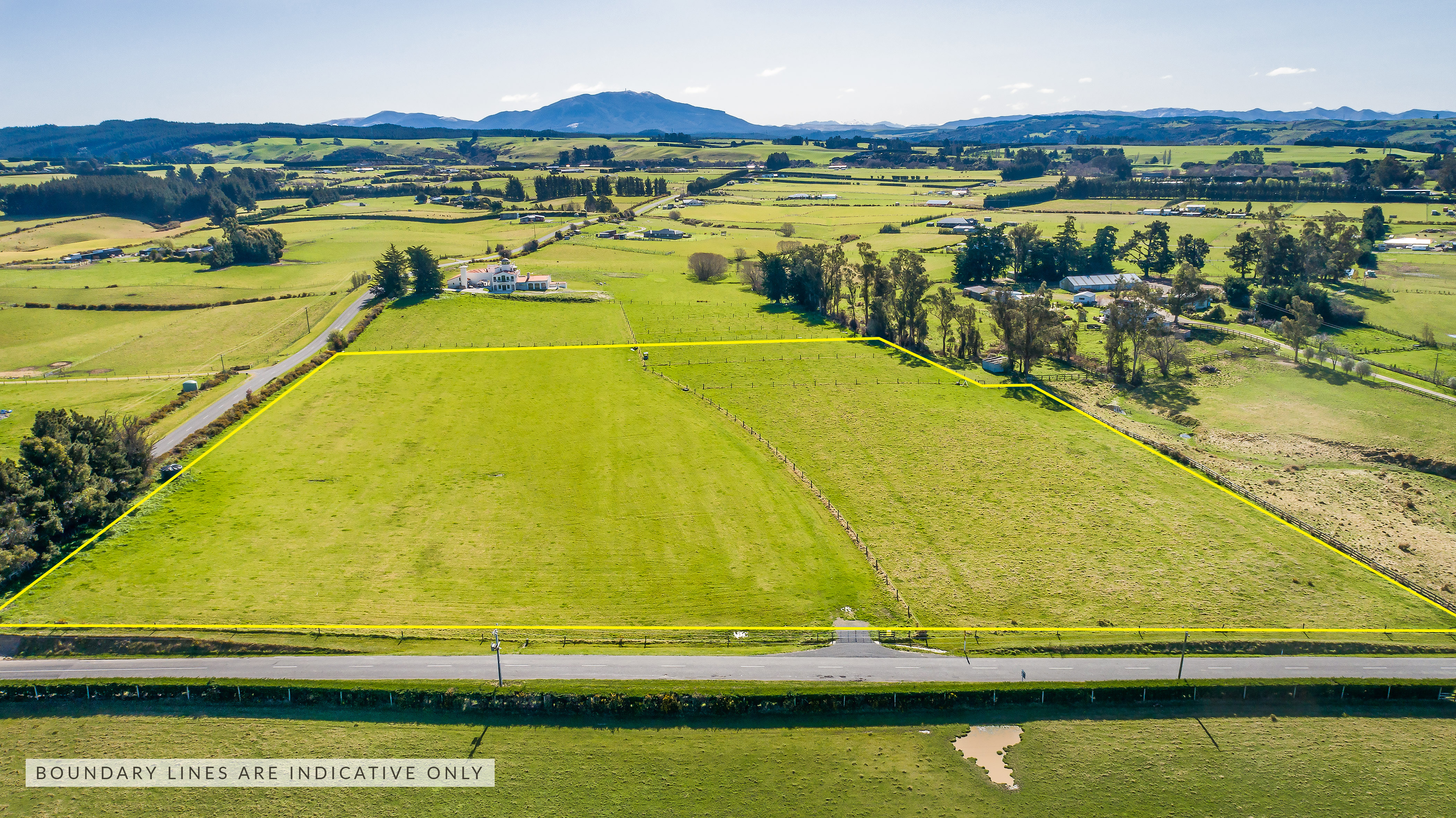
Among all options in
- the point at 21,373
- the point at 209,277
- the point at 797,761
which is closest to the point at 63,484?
the point at 797,761

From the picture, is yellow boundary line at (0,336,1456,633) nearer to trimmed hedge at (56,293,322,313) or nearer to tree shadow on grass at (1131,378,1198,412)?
tree shadow on grass at (1131,378,1198,412)

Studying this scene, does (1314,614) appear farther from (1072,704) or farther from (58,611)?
(58,611)

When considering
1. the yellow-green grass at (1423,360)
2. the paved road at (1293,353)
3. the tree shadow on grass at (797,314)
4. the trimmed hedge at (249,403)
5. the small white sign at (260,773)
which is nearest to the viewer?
the small white sign at (260,773)

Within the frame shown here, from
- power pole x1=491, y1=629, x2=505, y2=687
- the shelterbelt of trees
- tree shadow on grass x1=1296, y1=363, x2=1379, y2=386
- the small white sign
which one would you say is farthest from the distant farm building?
the shelterbelt of trees

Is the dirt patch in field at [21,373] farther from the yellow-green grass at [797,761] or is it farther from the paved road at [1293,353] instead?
the paved road at [1293,353]

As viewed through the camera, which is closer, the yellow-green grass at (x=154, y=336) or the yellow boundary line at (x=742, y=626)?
the yellow boundary line at (x=742, y=626)


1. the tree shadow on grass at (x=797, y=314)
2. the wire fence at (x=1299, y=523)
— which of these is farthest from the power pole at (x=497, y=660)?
the tree shadow on grass at (x=797, y=314)
